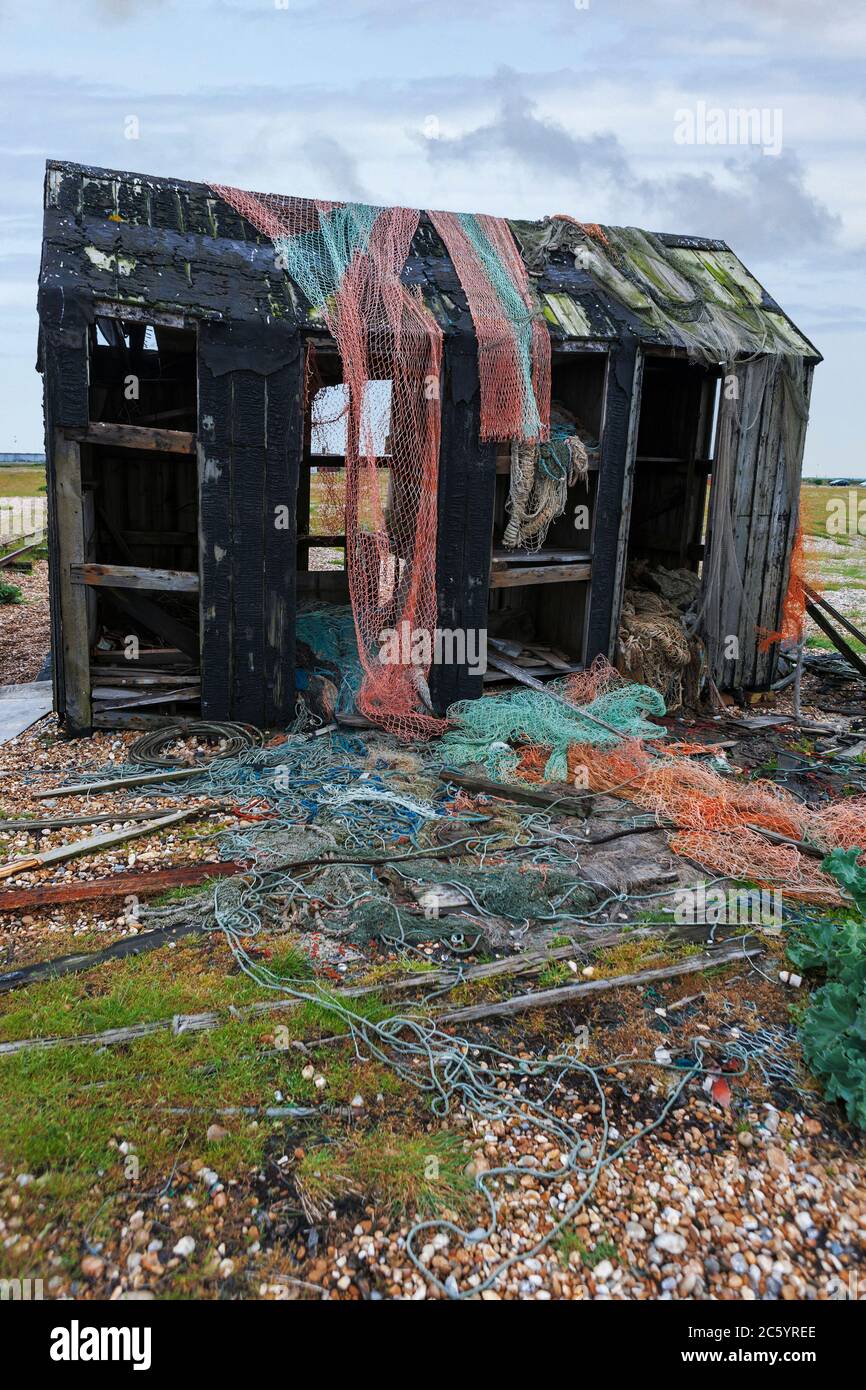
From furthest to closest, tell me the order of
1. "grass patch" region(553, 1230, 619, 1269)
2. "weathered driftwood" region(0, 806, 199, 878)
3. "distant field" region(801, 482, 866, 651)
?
"distant field" region(801, 482, 866, 651) → "weathered driftwood" region(0, 806, 199, 878) → "grass patch" region(553, 1230, 619, 1269)

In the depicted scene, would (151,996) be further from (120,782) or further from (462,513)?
(462,513)

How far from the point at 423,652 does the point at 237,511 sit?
2264 millimetres

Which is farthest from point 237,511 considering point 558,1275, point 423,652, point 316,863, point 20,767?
point 558,1275

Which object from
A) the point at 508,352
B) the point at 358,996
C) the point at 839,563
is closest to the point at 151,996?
the point at 358,996

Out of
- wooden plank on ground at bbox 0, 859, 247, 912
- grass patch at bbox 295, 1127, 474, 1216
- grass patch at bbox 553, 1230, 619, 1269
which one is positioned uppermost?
wooden plank on ground at bbox 0, 859, 247, 912

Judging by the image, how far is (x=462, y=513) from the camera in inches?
352

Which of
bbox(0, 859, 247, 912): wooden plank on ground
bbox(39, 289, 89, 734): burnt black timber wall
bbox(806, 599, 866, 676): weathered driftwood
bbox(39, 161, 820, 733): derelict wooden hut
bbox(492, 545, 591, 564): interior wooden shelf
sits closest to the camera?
bbox(0, 859, 247, 912): wooden plank on ground

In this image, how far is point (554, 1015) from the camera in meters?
4.65

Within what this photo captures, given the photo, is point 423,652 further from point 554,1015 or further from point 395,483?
point 554,1015

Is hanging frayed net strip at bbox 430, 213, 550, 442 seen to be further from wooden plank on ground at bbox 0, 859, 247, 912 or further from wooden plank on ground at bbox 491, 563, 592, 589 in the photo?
wooden plank on ground at bbox 0, 859, 247, 912

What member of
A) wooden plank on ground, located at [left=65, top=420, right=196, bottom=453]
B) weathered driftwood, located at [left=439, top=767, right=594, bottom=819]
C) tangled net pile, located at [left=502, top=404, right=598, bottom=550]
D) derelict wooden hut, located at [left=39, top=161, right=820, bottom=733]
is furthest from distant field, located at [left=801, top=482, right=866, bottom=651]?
wooden plank on ground, located at [left=65, top=420, right=196, bottom=453]

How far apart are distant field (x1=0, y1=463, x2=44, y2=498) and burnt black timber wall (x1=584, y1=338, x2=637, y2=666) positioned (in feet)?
95.0

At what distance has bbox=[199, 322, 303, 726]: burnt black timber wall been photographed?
803 centimetres

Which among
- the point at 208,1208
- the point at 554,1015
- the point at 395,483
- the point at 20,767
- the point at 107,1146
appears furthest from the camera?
the point at 395,483
